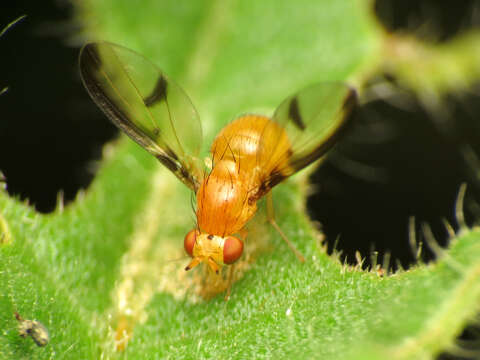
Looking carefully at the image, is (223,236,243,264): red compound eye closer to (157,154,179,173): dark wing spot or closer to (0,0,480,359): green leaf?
(0,0,480,359): green leaf

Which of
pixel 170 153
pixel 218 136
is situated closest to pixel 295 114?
pixel 218 136

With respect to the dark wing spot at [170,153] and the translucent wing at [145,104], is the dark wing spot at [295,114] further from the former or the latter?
the dark wing spot at [170,153]

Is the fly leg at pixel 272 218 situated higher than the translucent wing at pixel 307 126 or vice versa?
the translucent wing at pixel 307 126

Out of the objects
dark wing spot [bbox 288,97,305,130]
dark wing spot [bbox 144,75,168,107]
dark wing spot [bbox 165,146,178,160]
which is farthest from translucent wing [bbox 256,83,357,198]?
dark wing spot [bbox 144,75,168,107]

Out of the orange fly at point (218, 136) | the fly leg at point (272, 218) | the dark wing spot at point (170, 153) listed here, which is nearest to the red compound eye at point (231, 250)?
the orange fly at point (218, 136)

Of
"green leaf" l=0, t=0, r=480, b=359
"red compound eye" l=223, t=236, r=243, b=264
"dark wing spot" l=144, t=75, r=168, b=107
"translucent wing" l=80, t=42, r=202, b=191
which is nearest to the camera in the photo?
"green leaf" l=0, t=0, r=480, b=359

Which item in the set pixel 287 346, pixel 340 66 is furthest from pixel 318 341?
pixel 340 66

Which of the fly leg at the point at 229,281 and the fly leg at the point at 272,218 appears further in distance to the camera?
the fly leg at the point at 272,218
